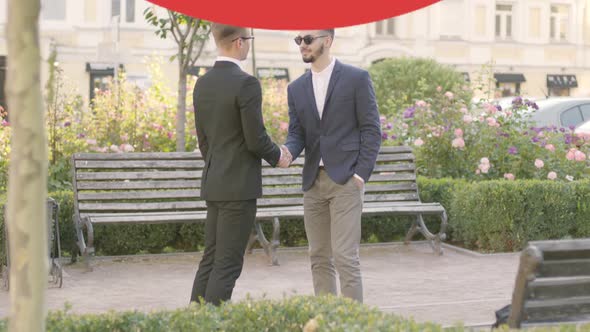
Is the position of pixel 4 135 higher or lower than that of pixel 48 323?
higher

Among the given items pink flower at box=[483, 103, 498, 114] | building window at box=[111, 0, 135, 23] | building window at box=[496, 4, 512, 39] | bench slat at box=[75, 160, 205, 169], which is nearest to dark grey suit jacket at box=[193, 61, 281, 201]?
bench slat at box=[75, 160, 205, 169]

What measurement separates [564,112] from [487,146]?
5.71 m

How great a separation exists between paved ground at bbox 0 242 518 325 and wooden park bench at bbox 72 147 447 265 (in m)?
0.28

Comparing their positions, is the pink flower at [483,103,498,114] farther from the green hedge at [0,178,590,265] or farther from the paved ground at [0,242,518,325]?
the paved ground at [0,242,518,325]

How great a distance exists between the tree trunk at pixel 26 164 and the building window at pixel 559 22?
40.6 m

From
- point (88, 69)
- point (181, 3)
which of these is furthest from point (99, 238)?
point (88, 69)

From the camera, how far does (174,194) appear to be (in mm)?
8773

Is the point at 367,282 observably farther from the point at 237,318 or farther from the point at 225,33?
the point at 237,318

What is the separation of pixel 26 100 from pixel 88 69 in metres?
30.8

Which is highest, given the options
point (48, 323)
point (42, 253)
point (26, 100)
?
point (26, 100)

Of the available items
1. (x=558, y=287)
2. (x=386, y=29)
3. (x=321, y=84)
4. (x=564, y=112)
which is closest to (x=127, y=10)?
(x=386, y=29)

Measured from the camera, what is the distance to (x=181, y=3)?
305 centimetres

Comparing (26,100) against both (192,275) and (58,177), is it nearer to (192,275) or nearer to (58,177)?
(192,275)

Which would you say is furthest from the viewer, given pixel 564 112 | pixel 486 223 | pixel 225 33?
pixel 564 112
